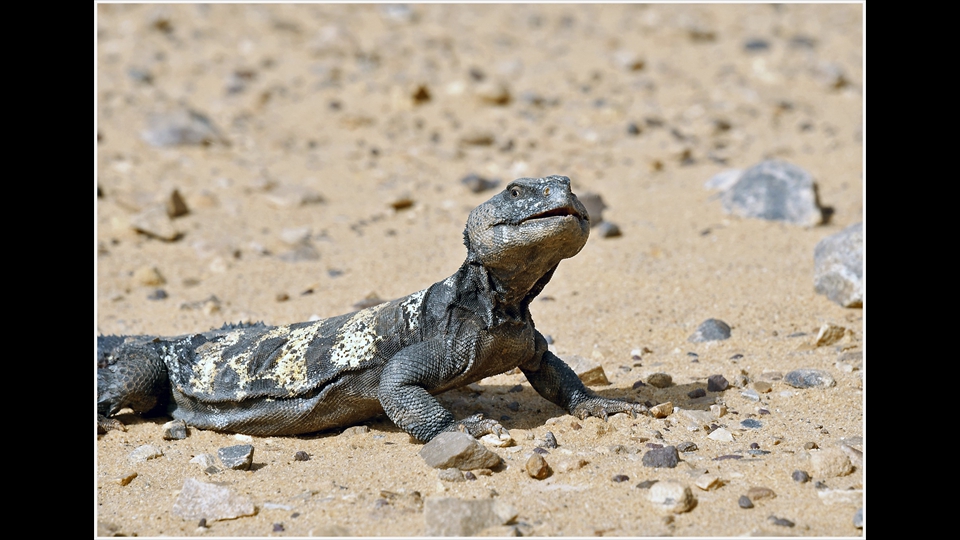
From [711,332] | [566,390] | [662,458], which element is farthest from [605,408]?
[711,332]

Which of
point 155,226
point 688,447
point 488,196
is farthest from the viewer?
point 488,196

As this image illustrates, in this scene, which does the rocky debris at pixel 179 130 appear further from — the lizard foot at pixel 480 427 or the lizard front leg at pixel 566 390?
the lizard foot at pixel 480 427

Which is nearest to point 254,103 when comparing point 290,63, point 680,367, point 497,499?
point 290,63

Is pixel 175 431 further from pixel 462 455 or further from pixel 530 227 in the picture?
pixel 530 227

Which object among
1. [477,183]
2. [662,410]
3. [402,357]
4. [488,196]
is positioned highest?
[477,183]

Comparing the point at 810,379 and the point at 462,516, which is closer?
the point at 462,516

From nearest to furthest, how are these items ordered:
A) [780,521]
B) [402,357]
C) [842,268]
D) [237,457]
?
[780,521], [237,457], [402,357], [842,268]

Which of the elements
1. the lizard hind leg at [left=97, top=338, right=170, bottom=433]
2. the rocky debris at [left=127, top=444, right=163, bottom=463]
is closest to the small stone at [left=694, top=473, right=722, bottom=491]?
the rocky debris at [left=127, top=444, right=163, bottom=463]
